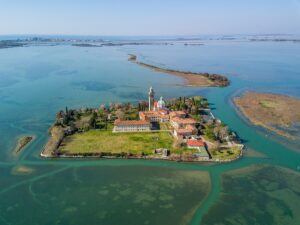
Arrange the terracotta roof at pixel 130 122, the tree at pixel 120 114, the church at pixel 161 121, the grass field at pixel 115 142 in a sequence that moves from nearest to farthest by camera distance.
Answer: the grass field at pixel 115 142 → the church at pixel 161 121 → the terracotta roof at pixel 130 122 → the tree at pixel 120 114

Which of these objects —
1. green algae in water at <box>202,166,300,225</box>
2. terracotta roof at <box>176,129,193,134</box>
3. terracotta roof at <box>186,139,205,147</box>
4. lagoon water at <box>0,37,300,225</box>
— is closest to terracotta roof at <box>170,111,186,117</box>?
terracotta roof at <box>176,129,193,134</box>

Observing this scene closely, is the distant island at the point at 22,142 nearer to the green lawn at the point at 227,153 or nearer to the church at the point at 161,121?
the church at the point at 161,121

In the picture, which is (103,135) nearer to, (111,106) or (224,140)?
(111,106)

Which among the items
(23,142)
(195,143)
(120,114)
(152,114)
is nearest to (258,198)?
(195,143)

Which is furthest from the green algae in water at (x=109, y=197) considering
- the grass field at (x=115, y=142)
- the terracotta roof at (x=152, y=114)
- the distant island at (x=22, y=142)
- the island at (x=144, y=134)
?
the terracotta roof at (x=152, y=114)

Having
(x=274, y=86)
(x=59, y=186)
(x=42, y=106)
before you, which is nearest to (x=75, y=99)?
(x=42, y=106)

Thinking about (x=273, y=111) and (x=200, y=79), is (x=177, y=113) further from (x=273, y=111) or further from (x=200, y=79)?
(x=200, y=79)
